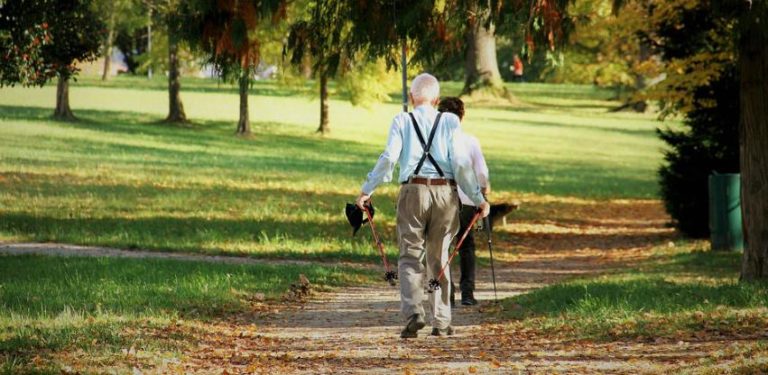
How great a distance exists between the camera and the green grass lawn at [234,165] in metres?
20.8

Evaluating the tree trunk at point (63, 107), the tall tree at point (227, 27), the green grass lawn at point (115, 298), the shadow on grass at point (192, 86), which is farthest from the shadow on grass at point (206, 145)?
the tall tree at point (227, 27)

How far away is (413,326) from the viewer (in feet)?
34.6

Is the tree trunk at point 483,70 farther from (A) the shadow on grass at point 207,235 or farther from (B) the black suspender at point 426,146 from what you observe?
(B) the black suspender at point 426,146

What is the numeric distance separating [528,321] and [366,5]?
17.0ft

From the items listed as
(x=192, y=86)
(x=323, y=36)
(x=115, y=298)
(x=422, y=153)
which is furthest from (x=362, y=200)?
(x=192, y=86)

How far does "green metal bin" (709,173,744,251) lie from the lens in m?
19.9

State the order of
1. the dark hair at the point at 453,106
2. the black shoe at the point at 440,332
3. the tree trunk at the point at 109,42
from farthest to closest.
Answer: the tree trunk at the point at 109,42, the dark hair at the point at 453,106, the black shoe at the point at 440,332

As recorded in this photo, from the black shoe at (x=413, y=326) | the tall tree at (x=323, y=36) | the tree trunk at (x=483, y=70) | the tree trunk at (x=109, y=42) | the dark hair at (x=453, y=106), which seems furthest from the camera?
the tree trunk at (x=483, y=70)

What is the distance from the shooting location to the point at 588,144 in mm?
52188

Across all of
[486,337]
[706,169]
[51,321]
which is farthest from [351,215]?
[706,169]

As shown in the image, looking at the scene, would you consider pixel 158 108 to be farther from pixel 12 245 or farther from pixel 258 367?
pixel 258 367

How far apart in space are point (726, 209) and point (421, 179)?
34.7 feet

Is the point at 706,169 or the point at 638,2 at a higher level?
the point at 638,2

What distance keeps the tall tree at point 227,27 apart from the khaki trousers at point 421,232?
3.62 metres
